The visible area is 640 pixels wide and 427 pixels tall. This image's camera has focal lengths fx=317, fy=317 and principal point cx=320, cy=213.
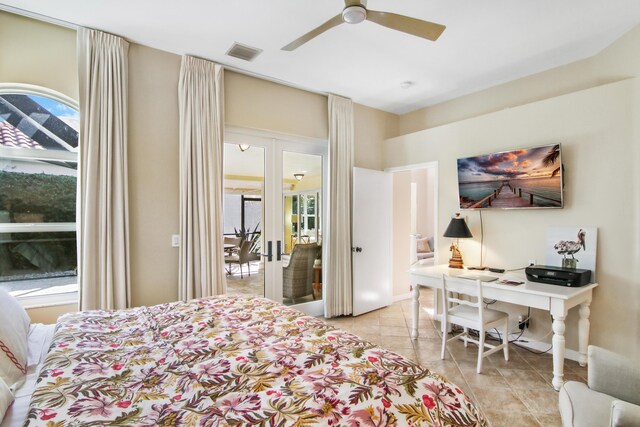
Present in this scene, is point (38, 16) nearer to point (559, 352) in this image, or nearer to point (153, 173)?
point (153, 173)

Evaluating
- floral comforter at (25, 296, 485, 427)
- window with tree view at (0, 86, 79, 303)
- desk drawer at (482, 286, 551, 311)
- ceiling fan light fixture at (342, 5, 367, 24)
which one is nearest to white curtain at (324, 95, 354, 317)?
desk drawer at (482, 286, 551, 311)

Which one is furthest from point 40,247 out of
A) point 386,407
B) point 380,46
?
point 380,46

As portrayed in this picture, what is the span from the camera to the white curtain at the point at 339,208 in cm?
427

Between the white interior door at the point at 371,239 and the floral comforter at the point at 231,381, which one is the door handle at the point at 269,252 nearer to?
the white interior door at the point at 371,239

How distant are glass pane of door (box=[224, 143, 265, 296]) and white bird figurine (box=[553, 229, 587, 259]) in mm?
3173

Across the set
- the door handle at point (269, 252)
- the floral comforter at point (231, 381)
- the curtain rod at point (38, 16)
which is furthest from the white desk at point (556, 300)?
the curtain rod at point (38, 16)

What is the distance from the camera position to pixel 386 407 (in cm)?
116

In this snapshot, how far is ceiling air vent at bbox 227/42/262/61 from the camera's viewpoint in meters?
3.05

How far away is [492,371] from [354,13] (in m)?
3.11

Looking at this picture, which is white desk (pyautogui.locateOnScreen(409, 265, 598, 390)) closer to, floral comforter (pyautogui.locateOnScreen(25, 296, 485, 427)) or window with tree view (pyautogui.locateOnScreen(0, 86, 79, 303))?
floral comforter (pyautogui.locateOnScreen(25, 296, 485, 427))

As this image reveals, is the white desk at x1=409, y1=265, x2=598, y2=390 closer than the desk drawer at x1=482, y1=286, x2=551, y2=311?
Yes

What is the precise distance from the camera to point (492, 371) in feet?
9.37

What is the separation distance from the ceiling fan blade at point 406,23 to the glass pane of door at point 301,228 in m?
2.28

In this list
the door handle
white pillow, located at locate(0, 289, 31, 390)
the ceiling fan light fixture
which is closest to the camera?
white pillow, located at locate(0, 289, 31, 390)
